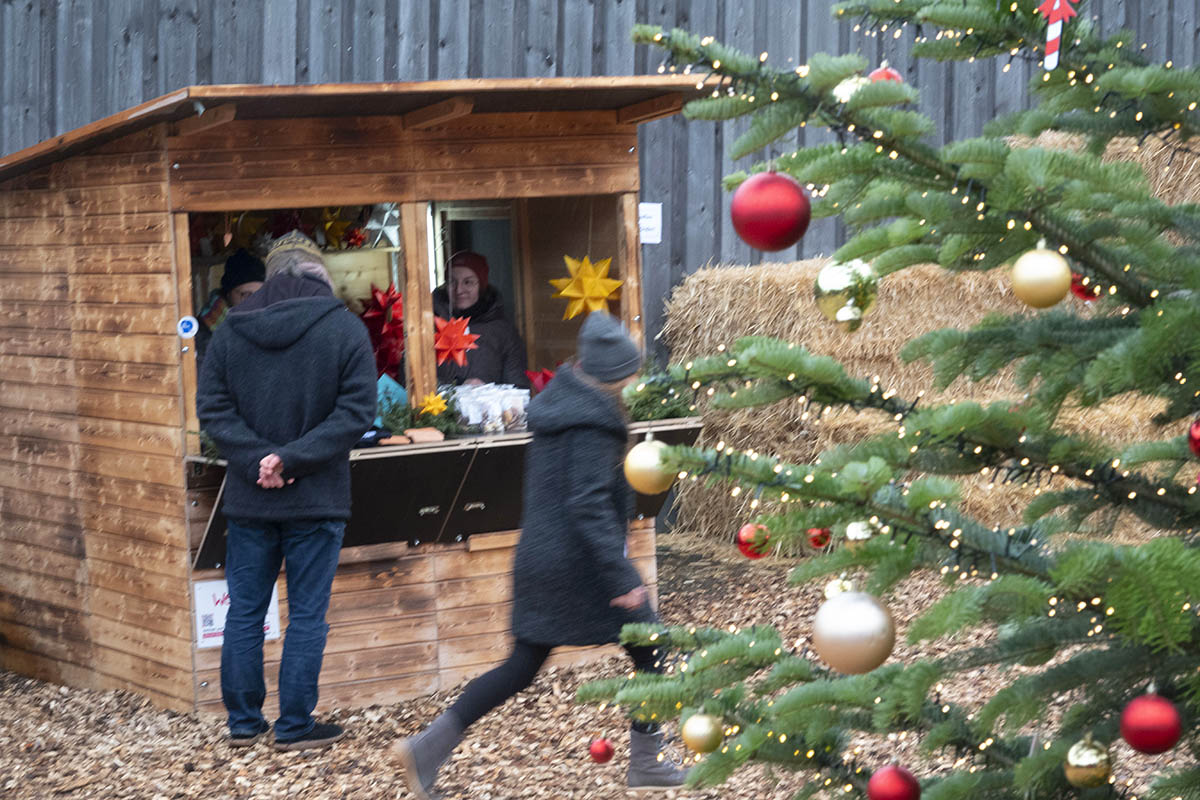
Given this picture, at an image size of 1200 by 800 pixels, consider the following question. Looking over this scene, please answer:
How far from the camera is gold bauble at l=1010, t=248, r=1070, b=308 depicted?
7.13 ft

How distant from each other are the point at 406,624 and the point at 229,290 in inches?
65.1

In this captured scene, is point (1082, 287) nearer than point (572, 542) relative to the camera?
Yes

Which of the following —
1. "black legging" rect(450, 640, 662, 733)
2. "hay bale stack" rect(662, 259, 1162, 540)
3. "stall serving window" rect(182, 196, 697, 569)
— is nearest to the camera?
"black legging" rect(450, 640, 662, 733)

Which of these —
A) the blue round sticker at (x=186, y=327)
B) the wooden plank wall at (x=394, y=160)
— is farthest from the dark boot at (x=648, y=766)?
the wooden plank wall at (x=394, y=160)

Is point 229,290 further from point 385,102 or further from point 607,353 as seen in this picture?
point 607,353

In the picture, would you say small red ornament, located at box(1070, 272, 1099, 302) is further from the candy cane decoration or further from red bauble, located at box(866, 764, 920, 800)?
red bauble, located at box(866, 764, 920, 800)

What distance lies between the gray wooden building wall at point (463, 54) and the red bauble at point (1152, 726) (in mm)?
5540

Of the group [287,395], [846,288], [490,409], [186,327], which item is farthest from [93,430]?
[846,288]

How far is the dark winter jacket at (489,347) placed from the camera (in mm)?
6629

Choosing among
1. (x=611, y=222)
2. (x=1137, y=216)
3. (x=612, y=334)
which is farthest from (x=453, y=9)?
(x=1137, y=216)

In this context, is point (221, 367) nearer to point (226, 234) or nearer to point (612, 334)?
point (226, 234)

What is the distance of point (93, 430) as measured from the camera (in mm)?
6207

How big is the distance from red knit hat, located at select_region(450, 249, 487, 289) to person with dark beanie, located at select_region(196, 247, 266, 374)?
939 mm

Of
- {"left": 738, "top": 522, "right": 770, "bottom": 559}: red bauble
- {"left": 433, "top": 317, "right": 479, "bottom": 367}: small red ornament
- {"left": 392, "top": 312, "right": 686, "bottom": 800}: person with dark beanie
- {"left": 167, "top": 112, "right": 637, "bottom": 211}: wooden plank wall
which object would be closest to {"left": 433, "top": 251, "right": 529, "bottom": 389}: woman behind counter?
{"left": 433, "top": 317, "right": 479, "bottom": 367}: small red ornament
